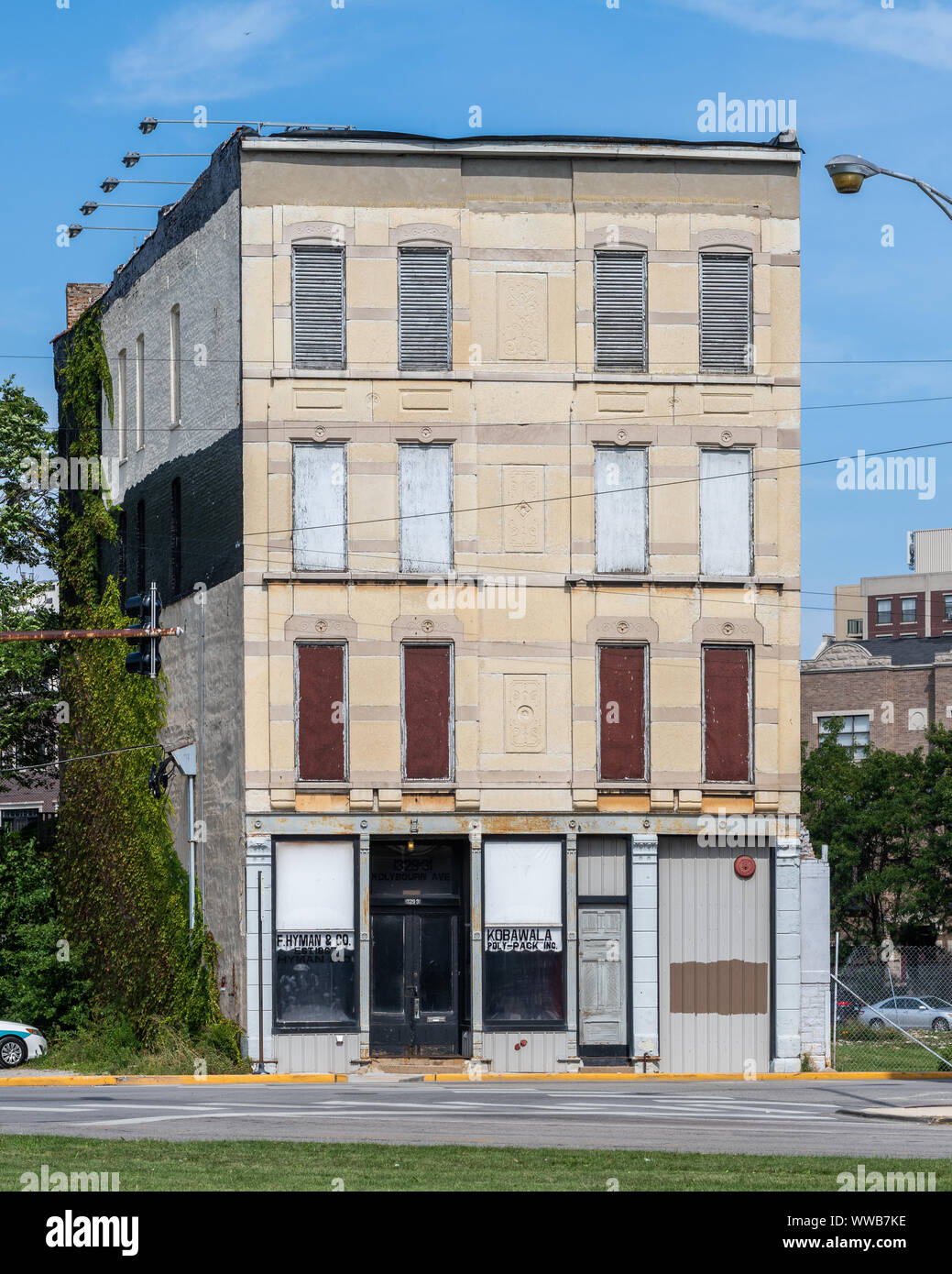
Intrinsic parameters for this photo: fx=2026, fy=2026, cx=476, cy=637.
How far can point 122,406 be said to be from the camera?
4531 centimetres

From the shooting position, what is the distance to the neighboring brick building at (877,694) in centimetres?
8631

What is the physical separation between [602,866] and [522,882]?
1.52 meters

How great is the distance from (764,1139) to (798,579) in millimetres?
17735

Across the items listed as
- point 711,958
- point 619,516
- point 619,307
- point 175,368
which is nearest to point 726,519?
point 619,516

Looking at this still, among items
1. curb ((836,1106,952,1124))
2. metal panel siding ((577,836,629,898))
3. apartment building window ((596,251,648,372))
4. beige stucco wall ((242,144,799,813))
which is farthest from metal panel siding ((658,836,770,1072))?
curb ((836,1106,952,1124))

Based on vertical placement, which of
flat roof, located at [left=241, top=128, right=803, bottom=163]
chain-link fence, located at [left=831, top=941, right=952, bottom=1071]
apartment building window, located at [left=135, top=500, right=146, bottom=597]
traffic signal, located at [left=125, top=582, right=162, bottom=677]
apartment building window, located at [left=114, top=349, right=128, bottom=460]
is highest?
flat roof, located at [left=241, top=128, right=803, bottom=163]

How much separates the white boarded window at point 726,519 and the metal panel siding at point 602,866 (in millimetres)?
5376

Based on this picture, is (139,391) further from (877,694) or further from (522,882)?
(877,694)

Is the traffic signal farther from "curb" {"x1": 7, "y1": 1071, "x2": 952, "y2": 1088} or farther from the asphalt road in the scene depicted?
the asphalt road

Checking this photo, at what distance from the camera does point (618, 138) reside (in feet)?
124

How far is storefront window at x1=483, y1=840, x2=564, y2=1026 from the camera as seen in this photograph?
120 ft

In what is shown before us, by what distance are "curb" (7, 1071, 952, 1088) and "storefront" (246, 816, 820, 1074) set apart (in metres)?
0.41

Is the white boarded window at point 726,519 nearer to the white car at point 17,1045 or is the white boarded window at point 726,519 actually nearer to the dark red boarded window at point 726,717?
the dark red boarded window at point 726,717

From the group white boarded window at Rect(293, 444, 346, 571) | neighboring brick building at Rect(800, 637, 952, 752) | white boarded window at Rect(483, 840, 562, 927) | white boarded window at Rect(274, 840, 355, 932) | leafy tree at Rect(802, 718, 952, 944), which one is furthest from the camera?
neighboring brick building at Rect(800, 637, 952, 752)
